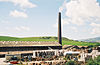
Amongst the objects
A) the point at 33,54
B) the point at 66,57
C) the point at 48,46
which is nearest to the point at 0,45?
the point at 33,54

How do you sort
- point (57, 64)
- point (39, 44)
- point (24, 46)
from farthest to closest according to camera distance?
point (39, 44) < point (24, 46) < point (57, 64)

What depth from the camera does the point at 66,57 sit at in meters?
54.3

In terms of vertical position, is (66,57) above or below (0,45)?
below

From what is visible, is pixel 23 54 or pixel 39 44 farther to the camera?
pixel 39 44

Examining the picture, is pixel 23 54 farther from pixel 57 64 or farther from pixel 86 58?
pixel 86 58

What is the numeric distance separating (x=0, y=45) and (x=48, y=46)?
65.6ft

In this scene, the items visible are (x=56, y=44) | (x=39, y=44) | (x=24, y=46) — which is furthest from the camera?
(x=56, y=44)

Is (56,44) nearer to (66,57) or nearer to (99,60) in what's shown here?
(66,57)

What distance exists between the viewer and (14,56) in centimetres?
4938

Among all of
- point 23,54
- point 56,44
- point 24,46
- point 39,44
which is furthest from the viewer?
point 56,44

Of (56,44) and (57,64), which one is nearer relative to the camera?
(57,64)

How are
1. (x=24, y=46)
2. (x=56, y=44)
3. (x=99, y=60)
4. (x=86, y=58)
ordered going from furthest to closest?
(x=56, y=44) < (x=24, y=46) < (x=86, y=58) < (x=99, y=60)

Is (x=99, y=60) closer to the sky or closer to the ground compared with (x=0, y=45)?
closer to the ground

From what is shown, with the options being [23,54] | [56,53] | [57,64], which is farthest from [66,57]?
[23,54]
